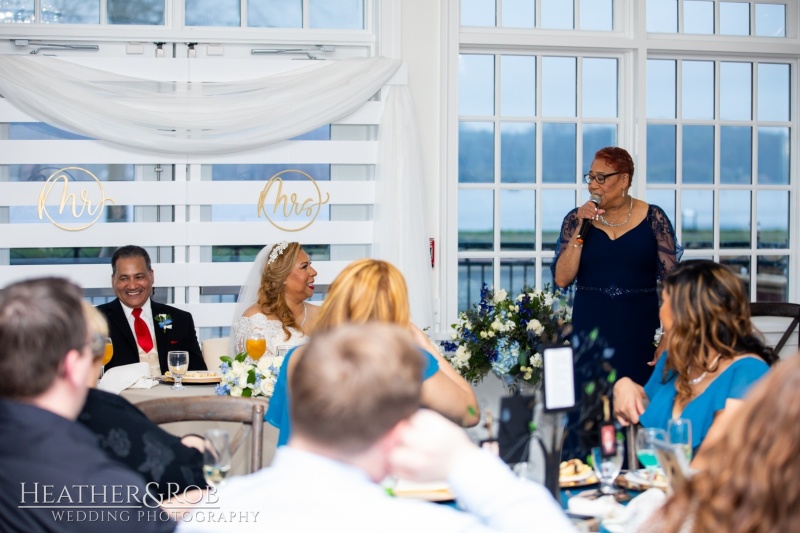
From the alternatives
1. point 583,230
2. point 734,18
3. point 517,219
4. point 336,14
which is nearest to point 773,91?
point 734,18

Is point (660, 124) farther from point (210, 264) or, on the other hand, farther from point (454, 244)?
point (210, 264)

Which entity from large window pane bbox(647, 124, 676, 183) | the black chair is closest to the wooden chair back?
the black chair

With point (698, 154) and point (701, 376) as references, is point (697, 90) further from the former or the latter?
point (701, 376)

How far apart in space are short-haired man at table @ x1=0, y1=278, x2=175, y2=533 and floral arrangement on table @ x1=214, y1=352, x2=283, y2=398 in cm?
172

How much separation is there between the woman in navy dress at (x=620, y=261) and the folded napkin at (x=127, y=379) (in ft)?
6.21

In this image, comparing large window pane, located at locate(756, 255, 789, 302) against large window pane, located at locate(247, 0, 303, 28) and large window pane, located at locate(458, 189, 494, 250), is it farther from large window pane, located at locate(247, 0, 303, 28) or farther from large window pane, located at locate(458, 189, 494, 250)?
large window pane, located at locate(247, 0, 303, 28)

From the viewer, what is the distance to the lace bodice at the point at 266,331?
4.36 metres

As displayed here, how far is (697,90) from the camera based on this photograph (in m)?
5.48

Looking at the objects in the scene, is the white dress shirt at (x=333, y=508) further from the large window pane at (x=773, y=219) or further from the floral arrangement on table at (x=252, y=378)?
the large window pane at (x=773, y=219)

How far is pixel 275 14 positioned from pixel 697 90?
2.55m

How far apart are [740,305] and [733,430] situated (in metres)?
1.53

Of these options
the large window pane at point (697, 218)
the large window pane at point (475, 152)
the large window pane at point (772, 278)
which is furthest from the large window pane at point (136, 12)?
the large window pane at point (772, 278)

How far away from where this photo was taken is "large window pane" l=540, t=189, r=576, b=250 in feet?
17.5

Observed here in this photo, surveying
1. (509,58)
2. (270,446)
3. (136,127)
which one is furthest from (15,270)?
(509,58)
